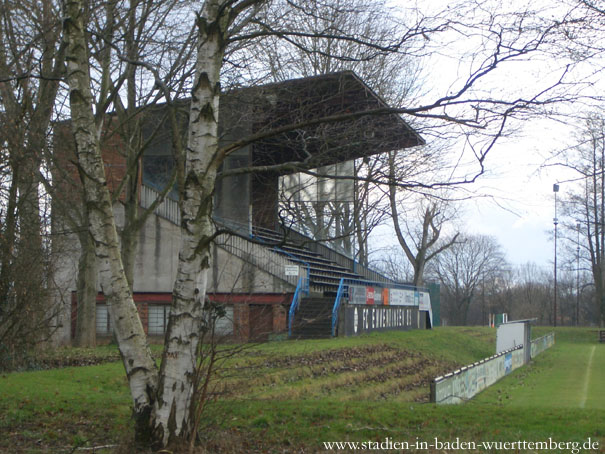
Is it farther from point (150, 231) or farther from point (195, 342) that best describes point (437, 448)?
point (150, 231)

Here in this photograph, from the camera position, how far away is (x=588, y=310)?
85625 mm

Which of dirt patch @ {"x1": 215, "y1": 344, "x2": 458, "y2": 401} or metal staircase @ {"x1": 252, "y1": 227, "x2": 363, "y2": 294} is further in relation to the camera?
metal staircase @ {"x1": 252, "y1": 227, "x2": 363, "y2": 294}

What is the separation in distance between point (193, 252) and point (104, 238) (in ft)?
3.15

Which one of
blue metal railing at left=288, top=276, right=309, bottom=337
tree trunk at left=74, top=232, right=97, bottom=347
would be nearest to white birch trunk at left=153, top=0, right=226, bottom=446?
tree trunk at left=74, top=232, right=97, bottom=347

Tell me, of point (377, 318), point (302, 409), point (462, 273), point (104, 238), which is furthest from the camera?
point (462, 273)

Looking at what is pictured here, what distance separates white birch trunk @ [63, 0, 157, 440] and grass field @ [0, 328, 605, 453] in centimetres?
A: 92

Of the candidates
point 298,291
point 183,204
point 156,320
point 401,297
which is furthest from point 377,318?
point 183,204

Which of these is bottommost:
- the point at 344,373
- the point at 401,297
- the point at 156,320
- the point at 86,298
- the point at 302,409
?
the point at 344,373

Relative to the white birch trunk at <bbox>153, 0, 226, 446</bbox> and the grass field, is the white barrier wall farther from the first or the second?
the white birch trunk at <bbox>153, 0, 226, 446</bbox>

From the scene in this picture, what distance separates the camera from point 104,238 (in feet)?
22.6

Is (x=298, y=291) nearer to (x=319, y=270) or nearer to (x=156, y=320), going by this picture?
(x=319, y=270)

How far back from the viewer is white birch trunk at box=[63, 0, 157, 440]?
6.65m

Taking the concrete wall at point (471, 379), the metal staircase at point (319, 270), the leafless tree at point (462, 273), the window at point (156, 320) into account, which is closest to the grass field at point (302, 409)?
the concrete wall at point (471, 379)

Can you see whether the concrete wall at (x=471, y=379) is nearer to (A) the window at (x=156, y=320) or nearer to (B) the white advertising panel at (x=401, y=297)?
(B) the white advertising panel at (x=401, y=297)
